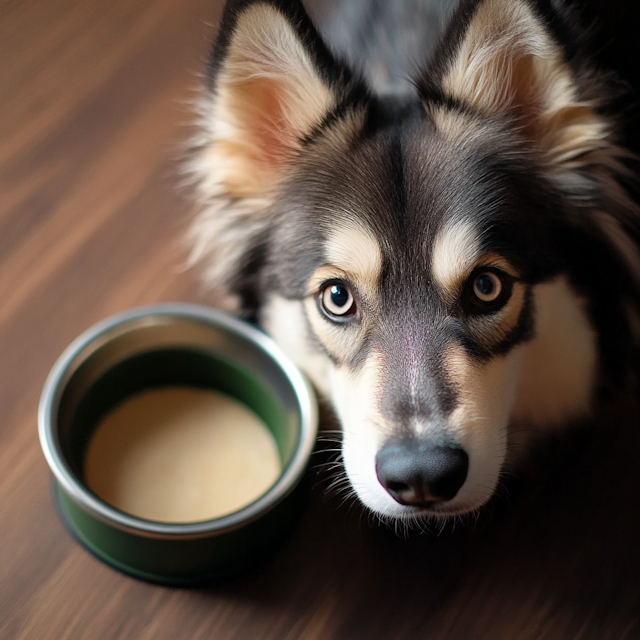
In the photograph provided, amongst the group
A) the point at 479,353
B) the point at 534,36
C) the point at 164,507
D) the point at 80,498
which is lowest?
the point at 164,507

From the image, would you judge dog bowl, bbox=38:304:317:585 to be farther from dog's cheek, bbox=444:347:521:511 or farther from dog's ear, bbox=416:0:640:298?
dog's ear, bbox=416:0:640:298

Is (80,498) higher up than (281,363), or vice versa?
(281,363)

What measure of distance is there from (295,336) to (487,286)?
40 cm

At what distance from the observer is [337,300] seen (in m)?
1.28

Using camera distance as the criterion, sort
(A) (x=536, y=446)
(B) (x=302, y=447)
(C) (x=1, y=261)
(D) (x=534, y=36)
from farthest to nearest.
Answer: (C) (x=1, y=261), (A) (x=536, y=446), (B) (x=302, y=447), (D) (x=534, y=36)

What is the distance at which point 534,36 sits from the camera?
3.77 feet

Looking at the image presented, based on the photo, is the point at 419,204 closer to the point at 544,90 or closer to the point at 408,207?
the point at 408,207

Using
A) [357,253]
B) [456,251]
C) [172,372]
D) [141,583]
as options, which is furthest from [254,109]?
[141,583]

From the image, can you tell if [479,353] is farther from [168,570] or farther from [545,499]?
[168,570]

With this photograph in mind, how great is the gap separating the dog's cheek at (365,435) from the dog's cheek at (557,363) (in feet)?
1.00

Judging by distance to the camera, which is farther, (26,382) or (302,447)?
(26,382)

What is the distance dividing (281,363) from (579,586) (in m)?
0.75

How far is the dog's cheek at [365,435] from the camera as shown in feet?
3.82

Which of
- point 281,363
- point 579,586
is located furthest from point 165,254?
point 579,586
